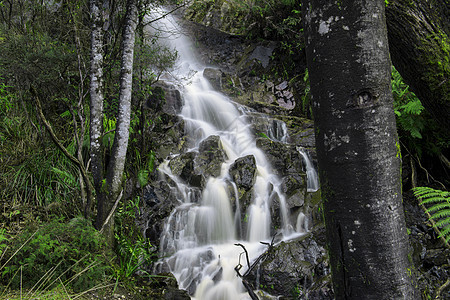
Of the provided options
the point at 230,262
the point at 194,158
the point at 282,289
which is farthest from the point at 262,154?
the point at 282,289

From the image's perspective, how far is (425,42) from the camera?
1.41 meters

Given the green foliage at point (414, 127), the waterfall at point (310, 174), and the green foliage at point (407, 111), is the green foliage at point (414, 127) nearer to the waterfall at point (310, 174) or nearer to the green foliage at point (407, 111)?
the green foliage at point (407, 111)

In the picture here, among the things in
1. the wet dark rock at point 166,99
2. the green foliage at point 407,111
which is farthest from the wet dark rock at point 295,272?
the wet dark rock at point 166,99

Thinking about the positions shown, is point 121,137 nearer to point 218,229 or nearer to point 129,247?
point 129,247

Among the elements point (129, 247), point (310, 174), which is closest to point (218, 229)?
point (129, 247)

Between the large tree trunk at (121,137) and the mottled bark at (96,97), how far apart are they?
114 mm

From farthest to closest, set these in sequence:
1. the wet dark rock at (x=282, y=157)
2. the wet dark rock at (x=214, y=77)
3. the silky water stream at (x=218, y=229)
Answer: the wet dark rock at (x=214, y=77), the wet dark rock at (x=282, y=157), the silky water stream at (x=218, y=229)

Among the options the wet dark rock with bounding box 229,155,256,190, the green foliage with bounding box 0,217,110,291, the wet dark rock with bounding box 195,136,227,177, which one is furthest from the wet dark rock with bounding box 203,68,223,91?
the green foliage with bounding box 0,217,110,291

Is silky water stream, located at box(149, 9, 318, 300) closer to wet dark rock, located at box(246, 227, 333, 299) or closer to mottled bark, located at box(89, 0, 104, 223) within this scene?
wet dark rock, located at box(246, 227, 333, 299)

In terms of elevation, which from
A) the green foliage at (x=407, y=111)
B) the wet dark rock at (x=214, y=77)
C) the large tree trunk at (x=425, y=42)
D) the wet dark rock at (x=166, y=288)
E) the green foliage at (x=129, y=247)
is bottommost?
the wet dark rock at (x=166, y=288)

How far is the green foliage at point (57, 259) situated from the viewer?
3.21 meters

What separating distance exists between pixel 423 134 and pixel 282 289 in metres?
4.68

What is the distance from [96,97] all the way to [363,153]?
4.34 metres

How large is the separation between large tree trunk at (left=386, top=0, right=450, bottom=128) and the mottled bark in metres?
4.04
